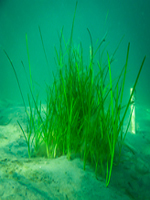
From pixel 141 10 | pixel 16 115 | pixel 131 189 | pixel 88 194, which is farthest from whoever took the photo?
pixel 141 10

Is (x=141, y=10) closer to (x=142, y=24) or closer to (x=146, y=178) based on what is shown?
(x=142, y=24)

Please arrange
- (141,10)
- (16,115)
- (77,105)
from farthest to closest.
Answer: (141,10)
(16,115)
(77,105)

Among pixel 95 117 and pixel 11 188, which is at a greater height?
pixel 95 117

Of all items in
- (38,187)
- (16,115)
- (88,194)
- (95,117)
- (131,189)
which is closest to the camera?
(38,187)

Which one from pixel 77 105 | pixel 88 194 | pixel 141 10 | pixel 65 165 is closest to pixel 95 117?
pixel 77 105

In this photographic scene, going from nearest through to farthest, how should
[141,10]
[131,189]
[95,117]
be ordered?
1. [131,189]
2. [95,117]
3. [141,10]

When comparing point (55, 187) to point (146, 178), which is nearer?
point (55, 187)

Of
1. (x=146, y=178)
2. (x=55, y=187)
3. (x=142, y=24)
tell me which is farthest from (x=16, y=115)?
(x=142, y=24)

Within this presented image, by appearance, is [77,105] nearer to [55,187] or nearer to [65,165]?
[65,165]

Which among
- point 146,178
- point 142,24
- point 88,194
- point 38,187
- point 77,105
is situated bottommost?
point 146,178
